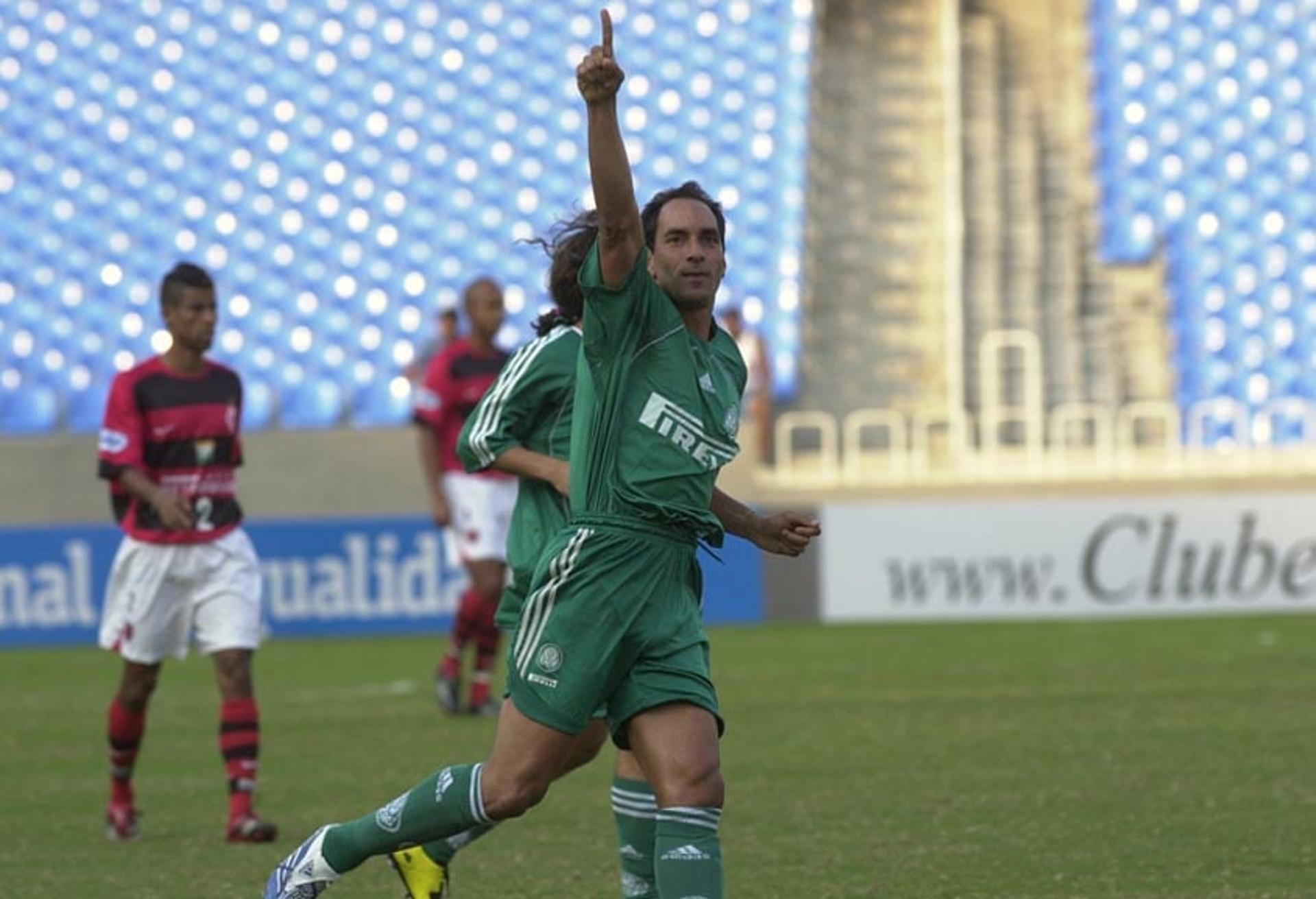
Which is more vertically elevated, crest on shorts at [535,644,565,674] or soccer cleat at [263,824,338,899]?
crest on shorts at [535,644,565,674]

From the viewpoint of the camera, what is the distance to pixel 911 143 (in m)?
25.4

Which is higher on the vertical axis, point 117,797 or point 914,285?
point 914,285

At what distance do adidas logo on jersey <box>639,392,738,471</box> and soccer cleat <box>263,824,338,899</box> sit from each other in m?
1.22

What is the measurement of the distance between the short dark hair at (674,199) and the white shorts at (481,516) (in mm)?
7782

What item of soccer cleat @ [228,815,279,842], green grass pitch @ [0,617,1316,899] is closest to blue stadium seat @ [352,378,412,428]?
green grass pitch @ [0,617,1316,899]

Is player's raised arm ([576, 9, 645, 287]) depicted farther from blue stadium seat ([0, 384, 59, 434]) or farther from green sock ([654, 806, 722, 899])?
blue stadium seat ([0, 384, 59, 434])

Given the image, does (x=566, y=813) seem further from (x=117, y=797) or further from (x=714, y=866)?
(x=714, y=866)

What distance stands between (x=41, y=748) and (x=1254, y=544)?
1161cm

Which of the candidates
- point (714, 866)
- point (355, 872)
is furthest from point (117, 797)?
point (714, 866)

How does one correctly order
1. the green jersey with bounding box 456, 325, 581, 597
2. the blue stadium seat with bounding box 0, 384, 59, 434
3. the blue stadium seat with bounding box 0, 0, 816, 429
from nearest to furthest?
1. the green jersey with bounding box 456, 325, 581, 597
2. the blue stadium seat with bounding box 0, 384, 59, 434
3. the blue stadium seat with bounding box 0, 0, 816, 429

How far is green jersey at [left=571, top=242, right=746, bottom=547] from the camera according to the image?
5.05 meters

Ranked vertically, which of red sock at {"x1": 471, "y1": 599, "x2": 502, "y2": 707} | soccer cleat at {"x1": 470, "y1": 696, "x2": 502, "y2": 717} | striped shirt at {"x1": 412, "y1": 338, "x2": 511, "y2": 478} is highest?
striped shirt at {"x1": 412, "y1": 338, "x2": 511, "y2": 478}

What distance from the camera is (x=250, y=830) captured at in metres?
7.96

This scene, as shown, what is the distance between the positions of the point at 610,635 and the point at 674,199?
0.93 m
